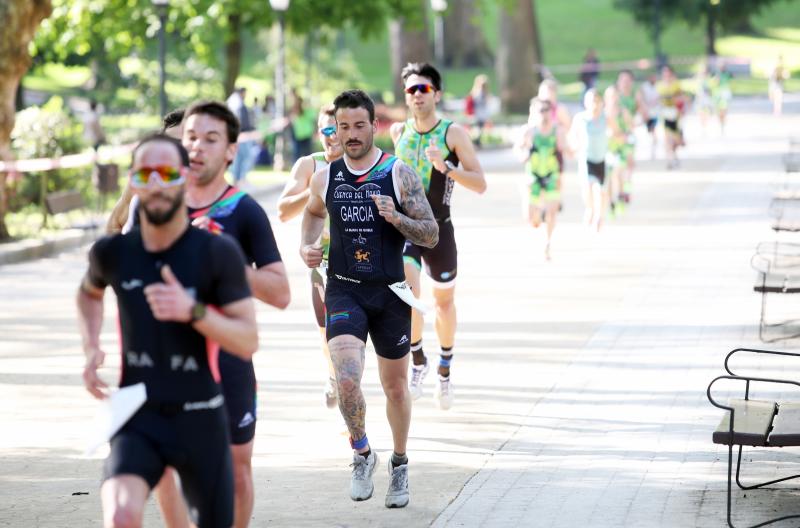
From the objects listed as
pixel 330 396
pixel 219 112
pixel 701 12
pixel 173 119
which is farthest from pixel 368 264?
pixel 701 12

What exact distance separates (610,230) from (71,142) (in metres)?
8.28

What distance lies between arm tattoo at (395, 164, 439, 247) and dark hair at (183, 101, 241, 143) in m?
1.55

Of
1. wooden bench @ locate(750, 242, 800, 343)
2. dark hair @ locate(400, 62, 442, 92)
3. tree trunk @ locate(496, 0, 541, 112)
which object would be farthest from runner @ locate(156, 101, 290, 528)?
tree trunk @ locate(496, 0, 541, 112)

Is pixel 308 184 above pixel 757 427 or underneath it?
above

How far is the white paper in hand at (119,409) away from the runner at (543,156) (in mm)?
12819

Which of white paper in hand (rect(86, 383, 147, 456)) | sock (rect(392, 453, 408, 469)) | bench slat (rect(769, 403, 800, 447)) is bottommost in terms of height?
sock (rect(392, 453, 408, 469))

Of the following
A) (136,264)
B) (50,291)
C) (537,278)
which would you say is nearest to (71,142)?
(50,291)

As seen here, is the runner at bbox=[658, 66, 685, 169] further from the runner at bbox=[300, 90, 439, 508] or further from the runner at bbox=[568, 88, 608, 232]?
the runner at bbox=[300, 90, 439, 508]

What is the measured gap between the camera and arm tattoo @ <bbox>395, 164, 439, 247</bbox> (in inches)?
A: 301

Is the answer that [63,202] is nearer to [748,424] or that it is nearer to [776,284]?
[776,284]

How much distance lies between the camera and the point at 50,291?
16312 millimetres

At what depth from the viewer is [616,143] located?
69.6 ft

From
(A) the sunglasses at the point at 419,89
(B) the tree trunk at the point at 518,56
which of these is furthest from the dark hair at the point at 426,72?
(B) the tree trunk at the point at 518,56

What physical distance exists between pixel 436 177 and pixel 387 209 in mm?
2717
